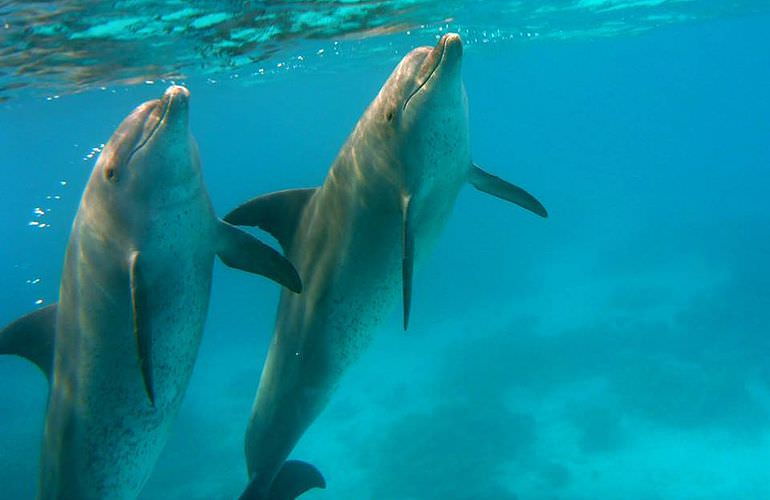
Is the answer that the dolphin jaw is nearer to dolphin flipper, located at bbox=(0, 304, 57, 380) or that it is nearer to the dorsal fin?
the dorsal fin

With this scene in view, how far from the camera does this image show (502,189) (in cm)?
591

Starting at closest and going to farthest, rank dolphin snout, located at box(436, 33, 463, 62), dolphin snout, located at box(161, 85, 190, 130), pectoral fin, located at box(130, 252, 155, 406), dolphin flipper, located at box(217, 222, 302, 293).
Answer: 1. dolphin snout, located at box(161, 85, 190, 130)
2. pectoral fin, located at box(130, 252, 155, 406)
3. dolphin snout, located at box(436, 33, 463, 62)
4. dolphin flipper, located at box(217, 222, 302, 293)

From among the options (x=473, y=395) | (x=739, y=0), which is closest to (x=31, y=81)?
(x=473, y=395)

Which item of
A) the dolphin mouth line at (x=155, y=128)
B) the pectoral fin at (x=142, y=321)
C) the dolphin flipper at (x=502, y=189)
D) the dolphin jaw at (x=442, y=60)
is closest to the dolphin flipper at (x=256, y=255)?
the pectoral fin at (x=142, y=321)

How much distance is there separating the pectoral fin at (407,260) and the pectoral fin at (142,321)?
178 centimetres

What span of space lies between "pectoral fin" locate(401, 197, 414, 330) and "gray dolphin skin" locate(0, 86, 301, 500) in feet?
2.84

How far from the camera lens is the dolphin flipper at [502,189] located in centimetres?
570

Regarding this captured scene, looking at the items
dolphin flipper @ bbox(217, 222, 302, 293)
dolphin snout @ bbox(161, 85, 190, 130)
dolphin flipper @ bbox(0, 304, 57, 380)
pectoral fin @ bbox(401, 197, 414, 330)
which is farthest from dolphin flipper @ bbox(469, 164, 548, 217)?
dolphin flipper @ bbox(0, 304, 57, 380)

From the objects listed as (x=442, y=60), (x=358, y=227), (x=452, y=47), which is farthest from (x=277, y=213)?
(x=452, y=47)

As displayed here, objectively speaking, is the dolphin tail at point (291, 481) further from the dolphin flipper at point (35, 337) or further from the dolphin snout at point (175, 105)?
the dolphin snout at point (175, 105)

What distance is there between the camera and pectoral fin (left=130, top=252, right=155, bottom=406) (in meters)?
4.23

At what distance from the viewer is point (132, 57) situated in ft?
57.8

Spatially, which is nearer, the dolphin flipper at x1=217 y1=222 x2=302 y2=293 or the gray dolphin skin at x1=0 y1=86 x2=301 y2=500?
the gray dolphin skin at x1=0 y1=86 x2=301 y2=500

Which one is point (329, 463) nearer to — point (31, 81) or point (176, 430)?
point (176, 430)
